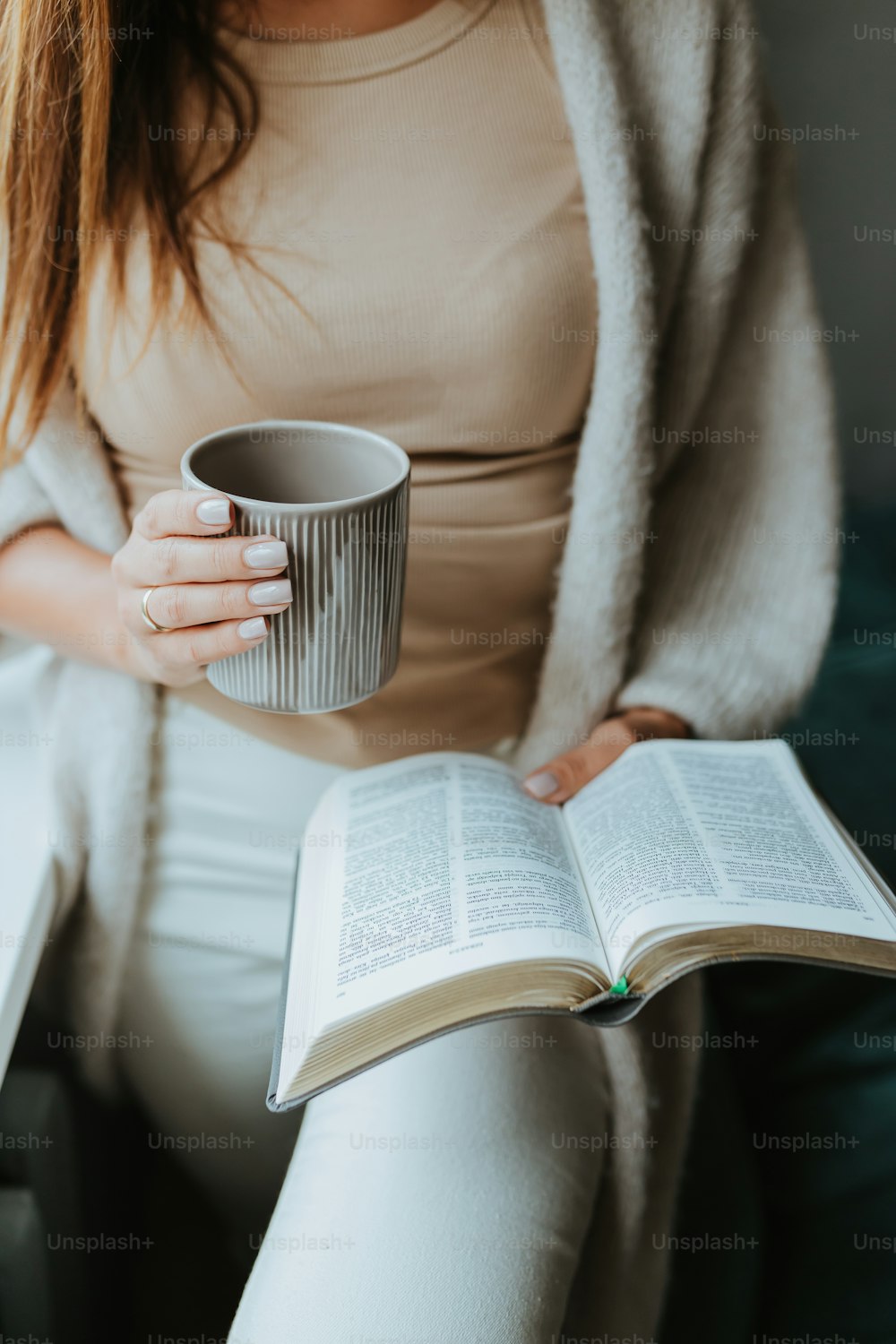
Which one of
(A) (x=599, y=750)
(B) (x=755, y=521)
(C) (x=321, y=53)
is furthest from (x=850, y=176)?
(A) (x=599, y=750)

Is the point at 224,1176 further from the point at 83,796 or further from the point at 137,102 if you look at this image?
the point at 137,102

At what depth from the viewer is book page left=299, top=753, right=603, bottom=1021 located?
0.47 metres

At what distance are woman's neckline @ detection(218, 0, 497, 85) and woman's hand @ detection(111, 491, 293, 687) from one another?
1.20ft

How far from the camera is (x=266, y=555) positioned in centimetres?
46

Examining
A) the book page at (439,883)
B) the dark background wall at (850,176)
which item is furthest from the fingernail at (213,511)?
the dark background wall at (850,176)

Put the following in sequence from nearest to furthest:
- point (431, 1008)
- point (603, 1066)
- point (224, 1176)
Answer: point (431, 1008) < point (603, 1066) < point (224, 1176)

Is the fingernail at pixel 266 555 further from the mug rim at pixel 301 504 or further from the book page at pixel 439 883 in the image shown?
the book page at pixel 439 883

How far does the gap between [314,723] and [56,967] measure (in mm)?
273

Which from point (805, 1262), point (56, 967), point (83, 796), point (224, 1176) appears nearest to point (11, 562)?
point (83, 796)

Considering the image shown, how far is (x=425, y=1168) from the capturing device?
1.80ft

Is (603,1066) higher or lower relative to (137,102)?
lower

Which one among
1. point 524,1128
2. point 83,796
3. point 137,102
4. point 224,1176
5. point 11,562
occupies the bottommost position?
point 224,1176

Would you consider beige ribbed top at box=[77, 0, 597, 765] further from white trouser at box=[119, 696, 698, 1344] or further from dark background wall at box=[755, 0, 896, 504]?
dark background wall at box=[755, 0, 896, 504]

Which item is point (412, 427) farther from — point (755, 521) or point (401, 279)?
point (755, 521)
